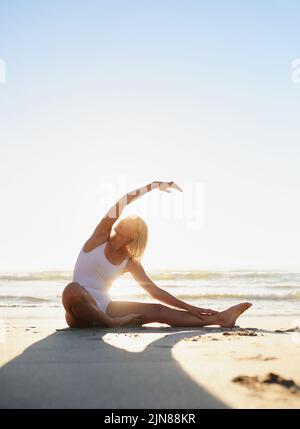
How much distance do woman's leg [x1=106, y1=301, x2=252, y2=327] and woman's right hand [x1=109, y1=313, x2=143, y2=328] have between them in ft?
0.17

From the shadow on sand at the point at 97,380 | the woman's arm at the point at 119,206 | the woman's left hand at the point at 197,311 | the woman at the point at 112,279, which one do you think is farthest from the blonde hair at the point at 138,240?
the shadow on sand at the point at 97,380

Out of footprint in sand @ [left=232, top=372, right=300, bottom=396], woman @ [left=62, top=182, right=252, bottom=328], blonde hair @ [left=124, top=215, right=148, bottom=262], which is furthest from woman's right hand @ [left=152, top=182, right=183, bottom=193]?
footprint in sand @ [left=232, top=372, right=300, bottom=396]

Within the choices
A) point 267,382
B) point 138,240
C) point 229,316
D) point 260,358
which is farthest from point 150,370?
point 229,316

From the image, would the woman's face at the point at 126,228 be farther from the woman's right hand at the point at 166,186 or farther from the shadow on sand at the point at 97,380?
the shadow on sand at the point at 97,380

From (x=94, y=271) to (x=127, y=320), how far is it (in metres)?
0.64

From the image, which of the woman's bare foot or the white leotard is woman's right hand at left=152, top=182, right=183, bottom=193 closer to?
the white leotard

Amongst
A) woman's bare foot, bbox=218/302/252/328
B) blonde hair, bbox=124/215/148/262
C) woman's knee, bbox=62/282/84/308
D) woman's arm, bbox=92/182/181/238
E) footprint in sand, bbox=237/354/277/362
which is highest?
woman's arm, bbox=92/182/181/238

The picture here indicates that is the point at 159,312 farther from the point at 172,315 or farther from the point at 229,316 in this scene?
the point at 229,316

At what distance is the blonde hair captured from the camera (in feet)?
17.2

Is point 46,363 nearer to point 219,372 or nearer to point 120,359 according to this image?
point 120,359

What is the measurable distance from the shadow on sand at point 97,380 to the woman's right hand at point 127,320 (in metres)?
1.12
